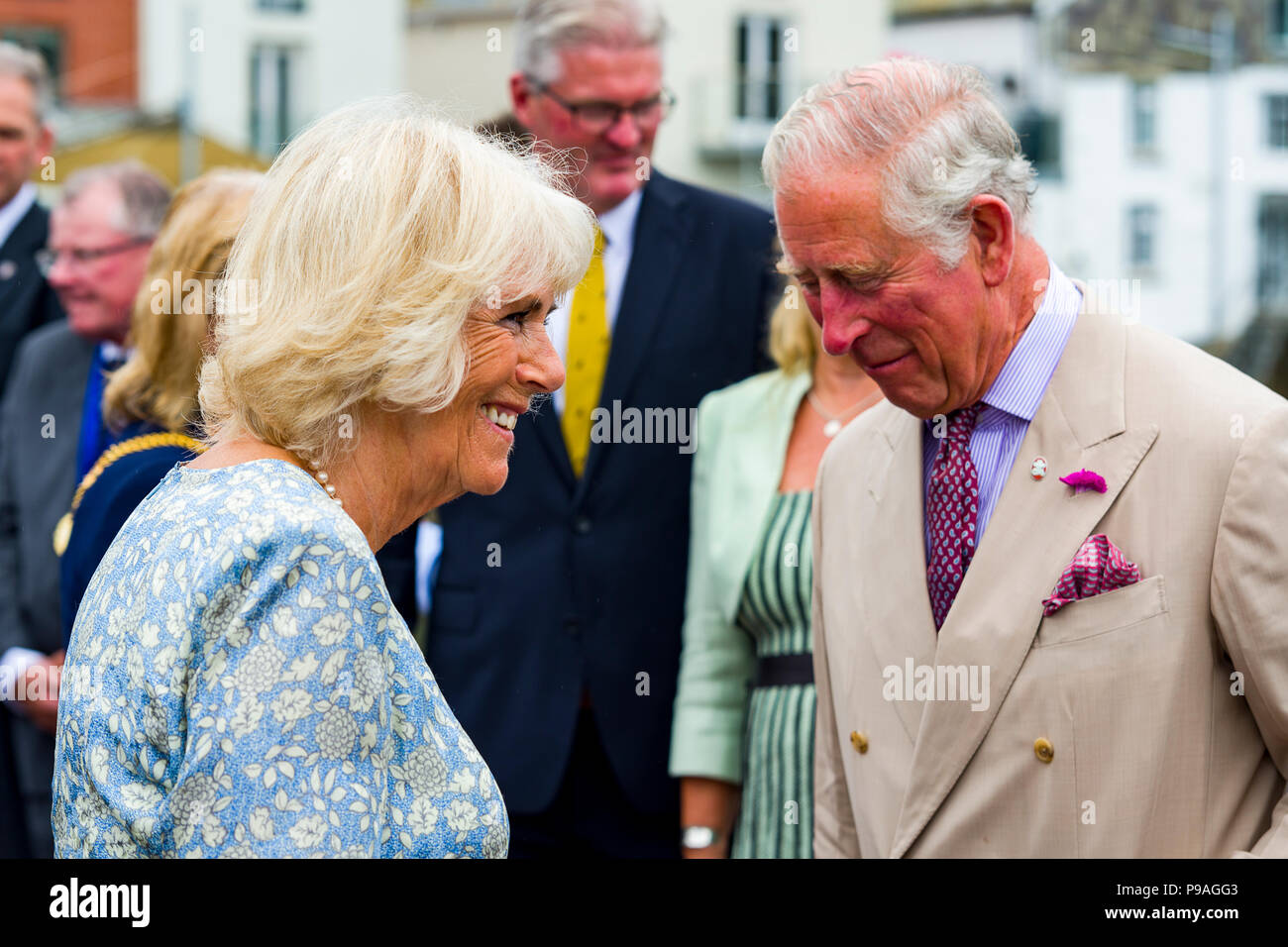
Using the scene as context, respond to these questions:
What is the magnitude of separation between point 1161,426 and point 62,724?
1.78 m

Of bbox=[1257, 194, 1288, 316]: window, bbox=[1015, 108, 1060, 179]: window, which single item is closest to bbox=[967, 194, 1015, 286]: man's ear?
bbox=[1015, 108, 1060, 179]: window

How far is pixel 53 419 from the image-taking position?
17.0 feet

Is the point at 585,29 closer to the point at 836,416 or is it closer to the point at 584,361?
the point at 584,361

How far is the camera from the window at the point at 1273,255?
1396 inches

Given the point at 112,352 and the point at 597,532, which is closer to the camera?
the point at 597,532

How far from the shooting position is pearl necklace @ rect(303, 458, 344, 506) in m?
2.37

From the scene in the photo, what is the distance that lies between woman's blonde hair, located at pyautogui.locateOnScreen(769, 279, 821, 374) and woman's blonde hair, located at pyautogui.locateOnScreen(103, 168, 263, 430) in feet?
4.46

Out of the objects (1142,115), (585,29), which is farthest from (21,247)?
(1142,115)

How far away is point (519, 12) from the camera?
179 inches

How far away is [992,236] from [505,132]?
2062mm

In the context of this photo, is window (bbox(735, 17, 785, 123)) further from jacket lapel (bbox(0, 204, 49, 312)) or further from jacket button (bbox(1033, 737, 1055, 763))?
jacket button (bbox(1033, 737, 1055, 763))

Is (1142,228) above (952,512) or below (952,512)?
below
